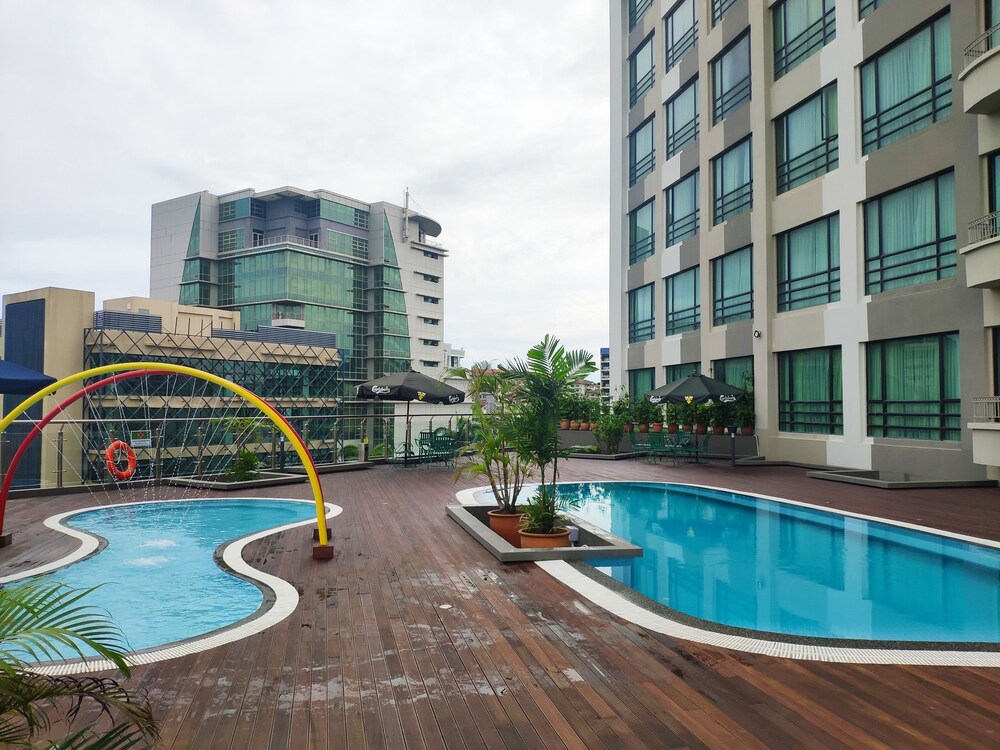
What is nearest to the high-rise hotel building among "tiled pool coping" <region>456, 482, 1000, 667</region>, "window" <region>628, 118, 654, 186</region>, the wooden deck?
"window" <region>628, 118, 654, 186</region>

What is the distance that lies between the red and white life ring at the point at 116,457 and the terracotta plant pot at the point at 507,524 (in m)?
6.91

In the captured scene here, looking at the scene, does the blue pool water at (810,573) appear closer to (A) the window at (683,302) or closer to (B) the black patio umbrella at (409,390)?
(B) the black patio umbrella at (409,390)

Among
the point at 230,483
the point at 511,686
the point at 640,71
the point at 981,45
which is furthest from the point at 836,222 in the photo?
the point at 511,686

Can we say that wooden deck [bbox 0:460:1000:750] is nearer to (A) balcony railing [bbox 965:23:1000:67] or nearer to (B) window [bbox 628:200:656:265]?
(A) balcony railing [bbox 965:23:1000:67]

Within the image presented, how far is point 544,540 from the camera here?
23.7 feet

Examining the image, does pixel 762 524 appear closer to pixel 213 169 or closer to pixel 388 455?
pixel 388 455

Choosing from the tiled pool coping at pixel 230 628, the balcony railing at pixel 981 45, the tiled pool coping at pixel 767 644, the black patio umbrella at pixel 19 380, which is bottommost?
the tiled pool coping at pixel 230 628

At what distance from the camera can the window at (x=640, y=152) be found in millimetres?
24828

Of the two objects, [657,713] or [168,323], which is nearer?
[657,713]

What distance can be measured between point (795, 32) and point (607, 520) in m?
14.1

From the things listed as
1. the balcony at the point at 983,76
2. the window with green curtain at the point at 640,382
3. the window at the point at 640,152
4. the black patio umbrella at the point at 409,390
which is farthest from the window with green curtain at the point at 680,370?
the balcony at the point at 983,76

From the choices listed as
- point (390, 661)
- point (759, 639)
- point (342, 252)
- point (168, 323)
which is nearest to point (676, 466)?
point (759, 639)

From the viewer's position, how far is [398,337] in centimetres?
7794

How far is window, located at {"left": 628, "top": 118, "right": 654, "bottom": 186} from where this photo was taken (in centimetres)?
2483
